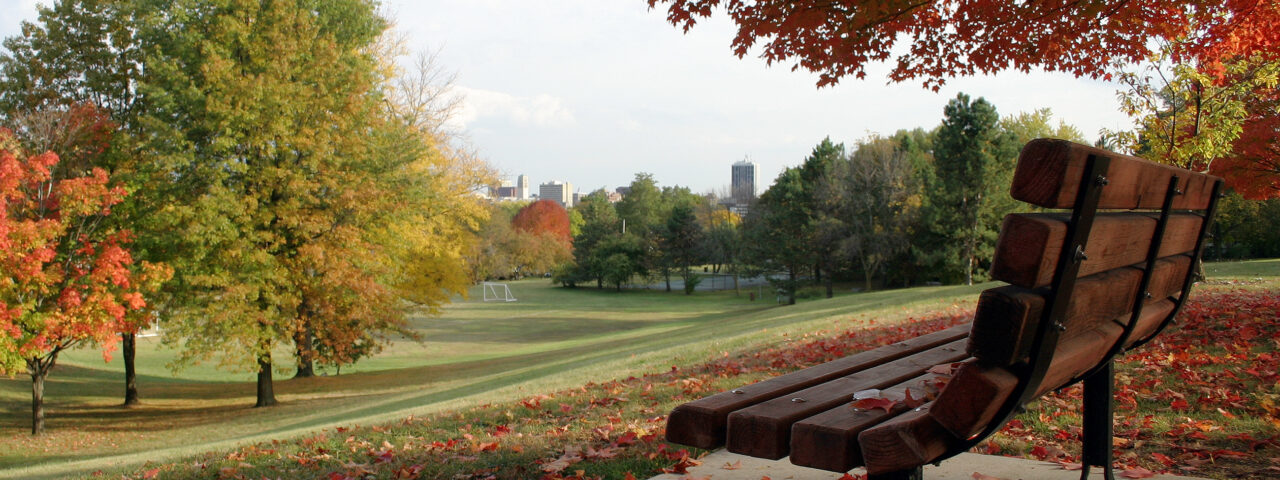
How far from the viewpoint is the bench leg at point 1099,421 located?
3.19 metres

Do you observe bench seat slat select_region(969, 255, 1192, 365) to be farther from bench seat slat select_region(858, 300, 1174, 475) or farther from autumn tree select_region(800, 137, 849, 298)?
autumn tree select_region(800, 137, 849, 298)

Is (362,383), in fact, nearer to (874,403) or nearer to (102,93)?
(102,93)

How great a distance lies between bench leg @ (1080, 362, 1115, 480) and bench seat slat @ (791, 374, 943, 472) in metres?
1.49

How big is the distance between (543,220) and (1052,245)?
88.7m

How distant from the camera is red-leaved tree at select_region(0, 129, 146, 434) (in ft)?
44.9

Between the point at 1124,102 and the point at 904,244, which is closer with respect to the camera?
the point at 1124,102

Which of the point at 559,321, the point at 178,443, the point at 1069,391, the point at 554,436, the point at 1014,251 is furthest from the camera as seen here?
the point at 559,321

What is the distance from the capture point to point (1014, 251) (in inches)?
76.2

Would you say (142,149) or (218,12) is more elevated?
(218,12)

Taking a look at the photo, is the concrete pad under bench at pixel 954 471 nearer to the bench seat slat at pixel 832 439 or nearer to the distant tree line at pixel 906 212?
the bench seat slat at pixel 832 439

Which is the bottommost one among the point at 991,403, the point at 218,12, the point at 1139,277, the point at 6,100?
the point at 991,403

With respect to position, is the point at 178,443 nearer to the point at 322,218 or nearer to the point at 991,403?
the point at 322,218

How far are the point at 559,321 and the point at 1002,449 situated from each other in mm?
38539

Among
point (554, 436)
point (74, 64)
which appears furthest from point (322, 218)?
point (554, 436)
